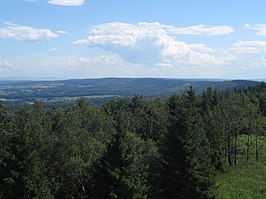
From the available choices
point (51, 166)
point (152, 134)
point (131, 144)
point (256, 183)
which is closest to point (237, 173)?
point (256, 183)

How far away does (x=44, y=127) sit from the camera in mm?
43812

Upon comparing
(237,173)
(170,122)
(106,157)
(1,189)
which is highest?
(170,122)

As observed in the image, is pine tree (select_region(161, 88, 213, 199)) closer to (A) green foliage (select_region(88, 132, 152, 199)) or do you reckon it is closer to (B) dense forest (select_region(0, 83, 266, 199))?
(B) dense forest (select_region(0, 83, 266, 199))

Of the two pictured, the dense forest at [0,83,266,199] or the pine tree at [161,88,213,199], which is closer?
the dense forest at [0,83,266,199]

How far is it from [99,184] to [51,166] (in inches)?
244

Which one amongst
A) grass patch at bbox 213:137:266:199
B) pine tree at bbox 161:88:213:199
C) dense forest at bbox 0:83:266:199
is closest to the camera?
dense forest at bbox 0:83:266:199

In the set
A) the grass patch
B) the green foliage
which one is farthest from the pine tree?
the grass patch

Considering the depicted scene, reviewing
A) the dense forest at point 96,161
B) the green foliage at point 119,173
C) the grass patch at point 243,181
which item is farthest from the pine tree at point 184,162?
the grass patch at point 243,181

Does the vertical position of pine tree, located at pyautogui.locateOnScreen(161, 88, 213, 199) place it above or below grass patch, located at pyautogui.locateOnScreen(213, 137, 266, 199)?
above

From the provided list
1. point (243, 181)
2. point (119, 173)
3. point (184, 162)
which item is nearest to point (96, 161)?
point (119, 173)

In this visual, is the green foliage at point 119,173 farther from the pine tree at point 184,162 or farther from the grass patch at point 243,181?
the grass patch at point 243,181

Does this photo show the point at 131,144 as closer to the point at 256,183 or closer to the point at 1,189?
the point at 1,189

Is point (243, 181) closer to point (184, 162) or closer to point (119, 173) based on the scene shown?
point (184, 162)

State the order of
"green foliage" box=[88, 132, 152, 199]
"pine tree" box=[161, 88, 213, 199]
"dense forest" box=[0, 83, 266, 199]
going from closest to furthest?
"dense forest" box=[0, 83, 266, 199]
"green foliage" box=[88, 132, 152, 199]
"pine tree" box=[161, 88, 213, 199]
